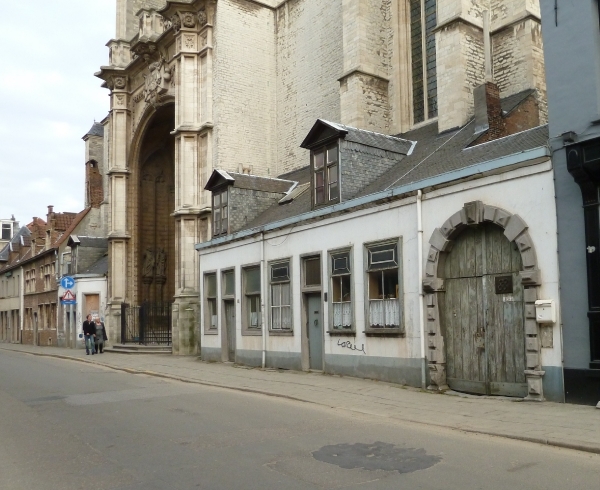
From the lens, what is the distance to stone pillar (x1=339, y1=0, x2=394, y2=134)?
23.6 meters

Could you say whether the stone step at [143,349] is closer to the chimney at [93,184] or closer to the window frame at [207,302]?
the window frame at [207,302]

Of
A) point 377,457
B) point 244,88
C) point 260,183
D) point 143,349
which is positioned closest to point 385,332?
point 377,457

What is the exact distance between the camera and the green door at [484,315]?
11.6 metres

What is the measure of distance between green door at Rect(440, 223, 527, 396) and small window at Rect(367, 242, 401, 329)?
4.51 ft

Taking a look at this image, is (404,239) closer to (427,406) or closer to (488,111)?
(427,406)

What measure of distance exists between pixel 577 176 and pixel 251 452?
21.6 feet

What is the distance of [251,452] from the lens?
7.63m

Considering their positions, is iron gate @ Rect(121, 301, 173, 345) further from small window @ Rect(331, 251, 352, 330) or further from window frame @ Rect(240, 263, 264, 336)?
small window @ Rect(331, 251, 352, 330)

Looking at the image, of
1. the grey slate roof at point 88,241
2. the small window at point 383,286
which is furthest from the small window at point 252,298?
the grey slate roof at point 88,241

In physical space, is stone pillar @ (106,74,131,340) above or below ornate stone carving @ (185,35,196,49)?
below

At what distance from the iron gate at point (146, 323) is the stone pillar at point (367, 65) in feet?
41.3

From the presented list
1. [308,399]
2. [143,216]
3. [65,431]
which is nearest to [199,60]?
[143,216]

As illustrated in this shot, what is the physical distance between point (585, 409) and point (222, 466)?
19.1ft

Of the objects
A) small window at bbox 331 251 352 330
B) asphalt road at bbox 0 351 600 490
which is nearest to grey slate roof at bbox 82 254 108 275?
small window at bbox 331 251 352 330
